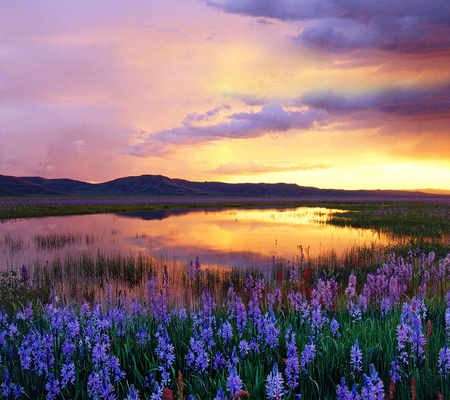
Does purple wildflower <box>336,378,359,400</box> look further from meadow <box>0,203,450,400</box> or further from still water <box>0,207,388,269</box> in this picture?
still water <box>0,207,388,269</box>

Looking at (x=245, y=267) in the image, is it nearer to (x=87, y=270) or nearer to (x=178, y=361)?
(x=87, y=270)

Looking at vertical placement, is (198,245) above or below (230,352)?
below

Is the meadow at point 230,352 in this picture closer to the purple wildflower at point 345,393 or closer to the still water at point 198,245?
the purple wildflower at point 345,393

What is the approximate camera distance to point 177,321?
5.44 metres

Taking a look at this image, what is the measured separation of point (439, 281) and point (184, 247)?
12.7 meters

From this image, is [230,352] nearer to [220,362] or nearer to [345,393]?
[220,362]

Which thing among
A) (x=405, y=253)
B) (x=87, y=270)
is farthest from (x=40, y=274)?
(x=405, y=253)

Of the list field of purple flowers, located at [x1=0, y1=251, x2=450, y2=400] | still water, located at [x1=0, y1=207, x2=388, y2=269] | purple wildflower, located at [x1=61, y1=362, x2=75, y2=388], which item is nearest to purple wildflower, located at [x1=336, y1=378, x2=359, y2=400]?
field of purple flowers, located at [x1=0, y1=251, x2=450, y2=400]

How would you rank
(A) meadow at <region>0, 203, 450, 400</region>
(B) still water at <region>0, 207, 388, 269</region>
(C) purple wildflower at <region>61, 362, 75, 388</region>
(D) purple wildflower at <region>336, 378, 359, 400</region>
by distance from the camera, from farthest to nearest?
(B) still water at <region>0, 207, 388, 269</region>, (A) meadow at <region>0, 203, 450, 400</region>, (C) purple wildflower at <region>61, 362, 75, 388</region>, (D) purple wildflower at <region>336, 378, 359, 400</region>

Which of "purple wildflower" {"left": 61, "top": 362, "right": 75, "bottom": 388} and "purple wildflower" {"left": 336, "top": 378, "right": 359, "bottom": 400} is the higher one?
"purple wildflower" {"left": 336, "top": 378, "right": 359, "bottom": 400}

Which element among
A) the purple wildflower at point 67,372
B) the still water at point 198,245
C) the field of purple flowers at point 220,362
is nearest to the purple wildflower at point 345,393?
the field of purple flowers at point 220,362

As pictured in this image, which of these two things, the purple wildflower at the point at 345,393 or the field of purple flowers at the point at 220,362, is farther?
the field of purple flowers at the point at 220,362

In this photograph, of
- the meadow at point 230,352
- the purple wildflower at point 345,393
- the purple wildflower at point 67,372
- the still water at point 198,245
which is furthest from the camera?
the still water at point 198,245

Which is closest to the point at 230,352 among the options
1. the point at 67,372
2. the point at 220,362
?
the point at 220,362
